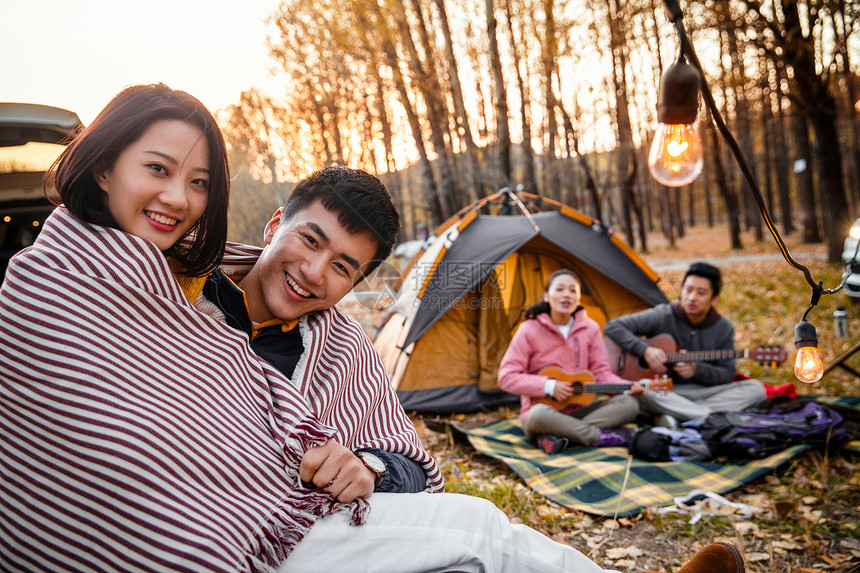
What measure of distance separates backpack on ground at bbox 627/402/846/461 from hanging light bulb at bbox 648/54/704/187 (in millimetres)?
2199

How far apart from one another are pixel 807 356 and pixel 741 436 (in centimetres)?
193

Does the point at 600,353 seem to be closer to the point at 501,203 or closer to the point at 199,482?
the point at 501,203

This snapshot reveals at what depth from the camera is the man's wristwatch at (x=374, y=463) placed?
1268mm

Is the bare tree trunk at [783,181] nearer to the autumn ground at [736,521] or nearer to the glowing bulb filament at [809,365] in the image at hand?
the autumn ground at [736,521]

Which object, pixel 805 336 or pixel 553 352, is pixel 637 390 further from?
pixel 805 336

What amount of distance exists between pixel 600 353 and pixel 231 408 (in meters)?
3.44

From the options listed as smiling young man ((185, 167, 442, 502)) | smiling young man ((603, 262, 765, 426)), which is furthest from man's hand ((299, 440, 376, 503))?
smiling young man ((603, 262, 765, 426))

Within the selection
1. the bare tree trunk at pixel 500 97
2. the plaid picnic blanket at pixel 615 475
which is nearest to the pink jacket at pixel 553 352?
the plaid picnic blanket at pixel 615 475

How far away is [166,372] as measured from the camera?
1057 millimetres

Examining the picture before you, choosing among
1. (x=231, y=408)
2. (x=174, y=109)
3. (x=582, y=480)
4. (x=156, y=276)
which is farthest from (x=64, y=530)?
(x=582, y=480)

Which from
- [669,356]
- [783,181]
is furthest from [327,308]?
[783,181]

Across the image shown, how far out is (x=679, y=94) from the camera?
152 cm

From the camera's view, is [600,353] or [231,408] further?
[600,353]

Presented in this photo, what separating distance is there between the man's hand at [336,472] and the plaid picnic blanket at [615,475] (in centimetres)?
201
